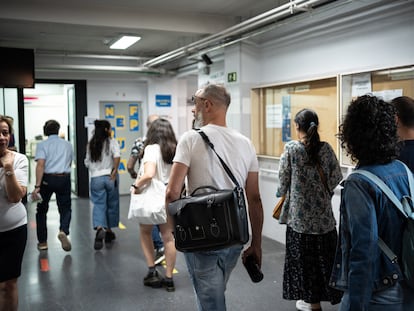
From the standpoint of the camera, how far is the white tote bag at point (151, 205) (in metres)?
3.57

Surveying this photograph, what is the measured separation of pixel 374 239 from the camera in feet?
4.77

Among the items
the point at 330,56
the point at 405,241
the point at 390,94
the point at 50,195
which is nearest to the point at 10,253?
the point at 405,241

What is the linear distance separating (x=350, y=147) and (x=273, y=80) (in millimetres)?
3855

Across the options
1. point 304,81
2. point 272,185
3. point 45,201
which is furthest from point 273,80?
point 45,201

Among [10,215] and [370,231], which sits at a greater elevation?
[370,231]

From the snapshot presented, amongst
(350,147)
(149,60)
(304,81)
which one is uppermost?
(149,60)

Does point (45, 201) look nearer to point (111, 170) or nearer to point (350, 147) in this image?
point (111, 170)

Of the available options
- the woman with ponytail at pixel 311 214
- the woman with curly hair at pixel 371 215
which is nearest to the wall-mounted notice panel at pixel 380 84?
the woman with ponytail at pixel 311 214

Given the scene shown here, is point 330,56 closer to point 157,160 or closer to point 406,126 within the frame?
point 157,160

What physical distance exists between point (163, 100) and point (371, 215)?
303 inches

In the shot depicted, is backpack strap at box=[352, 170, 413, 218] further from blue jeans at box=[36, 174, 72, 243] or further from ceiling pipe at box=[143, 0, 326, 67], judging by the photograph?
blue jeans at box=[36, 174, 72, 243]

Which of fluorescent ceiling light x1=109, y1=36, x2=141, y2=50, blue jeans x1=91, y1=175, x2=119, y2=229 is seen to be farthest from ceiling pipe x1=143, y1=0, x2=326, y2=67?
blue jeans x1=91, y1=175, x2=119, y2=229

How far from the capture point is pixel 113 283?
3975mm

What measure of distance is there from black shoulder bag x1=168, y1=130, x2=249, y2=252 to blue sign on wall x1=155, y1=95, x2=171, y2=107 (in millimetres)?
7070
